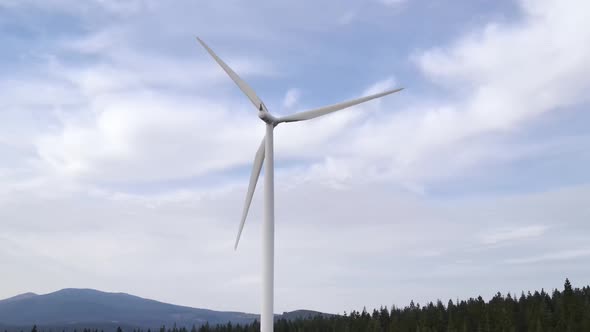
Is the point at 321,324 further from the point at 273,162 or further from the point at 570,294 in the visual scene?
the point at 273,162

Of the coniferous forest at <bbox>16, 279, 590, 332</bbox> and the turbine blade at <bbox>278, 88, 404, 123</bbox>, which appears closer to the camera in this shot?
the turbine blade at <bbox>278, 88, 404, 123</bbox>

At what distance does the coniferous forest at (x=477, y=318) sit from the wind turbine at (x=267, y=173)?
66.8 meters

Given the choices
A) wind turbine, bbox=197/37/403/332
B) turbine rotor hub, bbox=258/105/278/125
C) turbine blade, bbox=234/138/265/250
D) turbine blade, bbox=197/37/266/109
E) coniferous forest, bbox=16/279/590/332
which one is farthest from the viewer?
coniferous forest, bbox=16/279/590/332

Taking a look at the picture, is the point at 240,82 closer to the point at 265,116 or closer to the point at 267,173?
the point at 265,116

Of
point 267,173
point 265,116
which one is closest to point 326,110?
point 265,116

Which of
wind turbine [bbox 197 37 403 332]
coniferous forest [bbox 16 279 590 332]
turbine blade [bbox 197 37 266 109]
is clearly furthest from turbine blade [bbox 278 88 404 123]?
coniferous forest [bbox 16 279 590 332]

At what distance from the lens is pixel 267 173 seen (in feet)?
169

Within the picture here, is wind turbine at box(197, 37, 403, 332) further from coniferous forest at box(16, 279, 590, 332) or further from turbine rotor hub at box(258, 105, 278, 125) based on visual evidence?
coniferous forest at box(16, 279, 590, 332)

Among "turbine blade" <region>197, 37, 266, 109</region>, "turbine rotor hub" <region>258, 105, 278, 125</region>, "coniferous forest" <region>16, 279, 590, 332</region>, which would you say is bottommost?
"coniferous forest" <region>16, 279, 590, 332</region>

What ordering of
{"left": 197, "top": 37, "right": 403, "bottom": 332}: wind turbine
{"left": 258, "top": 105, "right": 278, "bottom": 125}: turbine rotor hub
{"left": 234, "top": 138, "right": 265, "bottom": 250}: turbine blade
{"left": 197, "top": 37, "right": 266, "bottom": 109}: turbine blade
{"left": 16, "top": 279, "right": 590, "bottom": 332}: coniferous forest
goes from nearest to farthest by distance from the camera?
1. {"left": 197, "top": 37, "right": 403, "bottom": 332}: wind turbine
2. {"left": 258, "top": 105, "right": 278, "bottom": 125}: turbine rotor hub
3. {"left": 197, "top": 37, "right": 266, "bottom": 109}: turbine blade
4. {"left": 234, "top": 138, "right": 265, "bottom": 250}: turbine blade
5. {"left": 16, "top": 279, "right": 590, "bottom": 332}: coniferous forest

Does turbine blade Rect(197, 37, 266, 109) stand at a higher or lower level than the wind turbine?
higher

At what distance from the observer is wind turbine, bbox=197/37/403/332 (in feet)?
165

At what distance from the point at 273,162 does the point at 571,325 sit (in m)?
80.5

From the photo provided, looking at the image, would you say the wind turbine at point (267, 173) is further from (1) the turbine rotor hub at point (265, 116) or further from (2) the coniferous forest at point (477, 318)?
(2) the coniferous forest at point (477, 318)
